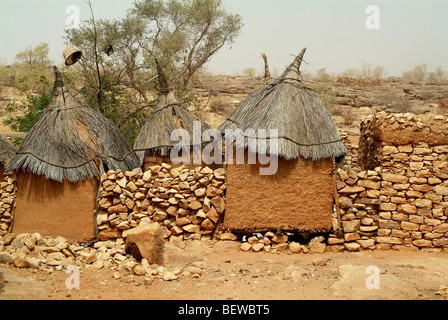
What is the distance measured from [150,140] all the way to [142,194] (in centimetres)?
150

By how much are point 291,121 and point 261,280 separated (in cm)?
268

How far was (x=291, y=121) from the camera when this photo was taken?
277 inches

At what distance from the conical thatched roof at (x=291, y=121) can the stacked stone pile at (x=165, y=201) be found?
2.98 ft

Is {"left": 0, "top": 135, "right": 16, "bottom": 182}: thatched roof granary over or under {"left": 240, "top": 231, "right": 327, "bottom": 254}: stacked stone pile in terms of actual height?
over

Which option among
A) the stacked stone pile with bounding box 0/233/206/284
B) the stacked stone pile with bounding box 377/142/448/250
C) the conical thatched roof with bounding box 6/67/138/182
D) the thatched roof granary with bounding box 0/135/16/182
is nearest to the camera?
the stacked stone pile with bounding box 0/233/206/284

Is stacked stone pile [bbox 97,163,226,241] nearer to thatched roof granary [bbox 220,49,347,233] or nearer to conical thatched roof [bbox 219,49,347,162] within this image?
thatched roof granary [bbox 220,49,347,233]

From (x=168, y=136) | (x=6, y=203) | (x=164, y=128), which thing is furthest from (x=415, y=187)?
(x=6, y=203)

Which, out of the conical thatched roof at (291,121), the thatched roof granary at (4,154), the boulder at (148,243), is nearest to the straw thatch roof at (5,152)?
the thatched roof granary at (4,154)

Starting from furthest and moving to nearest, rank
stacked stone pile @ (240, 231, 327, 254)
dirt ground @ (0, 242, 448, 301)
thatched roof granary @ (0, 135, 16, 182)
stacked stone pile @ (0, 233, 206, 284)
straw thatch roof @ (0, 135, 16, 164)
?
straw thatch roof @ (0, 135, 16, 164) → thatched roof granary @ (0, 135, 16, 182) → stacked stone pile @ (240, 231, 327, 254) → stacked stone pile @ (0, 233, 206, 284) → dirt ground @ (0, 242, 448, 301)

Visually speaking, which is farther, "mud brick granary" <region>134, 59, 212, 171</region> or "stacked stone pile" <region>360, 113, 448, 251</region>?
"mud brick granary" <region>134, 59, 212, 171</region>

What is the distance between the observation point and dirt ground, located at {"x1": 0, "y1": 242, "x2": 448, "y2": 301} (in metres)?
4.88

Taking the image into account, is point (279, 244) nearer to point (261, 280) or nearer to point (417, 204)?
point (261, 280)

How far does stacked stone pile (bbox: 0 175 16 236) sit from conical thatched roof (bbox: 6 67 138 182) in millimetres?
446

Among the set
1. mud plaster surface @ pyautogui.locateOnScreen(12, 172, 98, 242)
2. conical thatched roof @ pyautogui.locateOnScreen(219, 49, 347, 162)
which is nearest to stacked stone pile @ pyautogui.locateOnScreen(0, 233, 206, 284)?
mud plaster surface @ pyautogui.locateOnScreen(12, 172, 98, 242)
